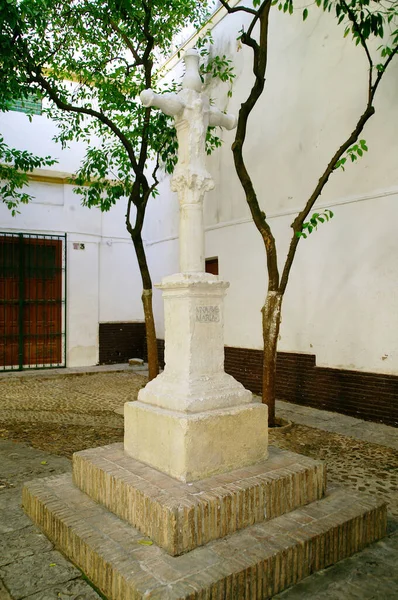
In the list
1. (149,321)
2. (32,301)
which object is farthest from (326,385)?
(32,301)

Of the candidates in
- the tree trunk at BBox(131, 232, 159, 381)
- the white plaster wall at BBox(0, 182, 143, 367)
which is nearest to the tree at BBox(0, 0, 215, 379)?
the tree trunk at BBox(131, 232, 159, 381)

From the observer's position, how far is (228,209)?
8.66 m

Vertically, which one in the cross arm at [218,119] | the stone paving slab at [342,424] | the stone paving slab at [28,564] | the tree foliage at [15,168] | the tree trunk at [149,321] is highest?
the tree foliage at [15,168]

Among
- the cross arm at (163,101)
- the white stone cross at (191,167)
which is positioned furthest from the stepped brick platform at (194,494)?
the cross arm at (163,101)

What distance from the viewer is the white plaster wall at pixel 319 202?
6051mm

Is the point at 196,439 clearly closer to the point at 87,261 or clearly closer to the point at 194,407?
the point at 194,407

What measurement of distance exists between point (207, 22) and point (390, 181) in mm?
5267

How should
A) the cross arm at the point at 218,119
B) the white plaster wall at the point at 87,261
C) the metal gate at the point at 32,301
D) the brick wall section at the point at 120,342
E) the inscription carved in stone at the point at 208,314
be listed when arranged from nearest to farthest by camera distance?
the inscription carved in stone at the point at 208,314 < the cross arm at the point at 218,119 < the metal gate at the point at 32,301 < the white plaster wall at the point at 87,261 < the brick wall section at the point at 120,342

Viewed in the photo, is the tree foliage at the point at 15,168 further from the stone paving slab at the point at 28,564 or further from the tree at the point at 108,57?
the stone paving slab at the point at 28,564

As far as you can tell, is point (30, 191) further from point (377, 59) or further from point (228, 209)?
point (377, 59)

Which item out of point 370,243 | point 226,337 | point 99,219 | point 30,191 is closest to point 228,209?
point 226,337

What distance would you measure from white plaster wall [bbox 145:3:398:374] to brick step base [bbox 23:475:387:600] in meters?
3.48

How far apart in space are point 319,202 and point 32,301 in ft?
21.4

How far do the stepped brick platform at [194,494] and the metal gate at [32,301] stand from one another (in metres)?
7.59
